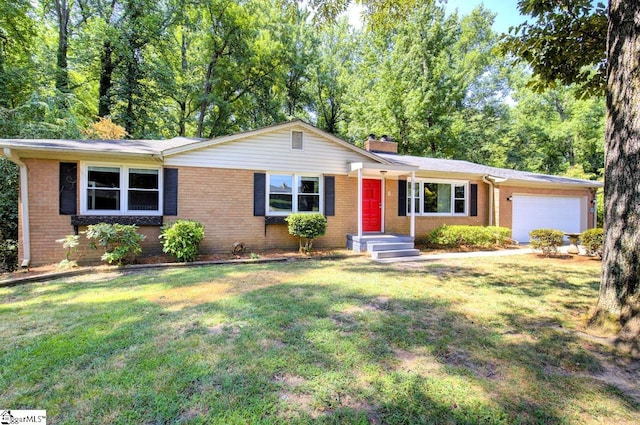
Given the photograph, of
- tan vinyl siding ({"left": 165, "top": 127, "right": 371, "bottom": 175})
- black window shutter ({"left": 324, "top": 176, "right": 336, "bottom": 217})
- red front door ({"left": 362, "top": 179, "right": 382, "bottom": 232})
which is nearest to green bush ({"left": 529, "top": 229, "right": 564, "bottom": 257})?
red front door ({"left": 362, "top": 179, "right": 382, "bottom": 232})

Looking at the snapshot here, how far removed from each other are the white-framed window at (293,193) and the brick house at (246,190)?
0.03 meters

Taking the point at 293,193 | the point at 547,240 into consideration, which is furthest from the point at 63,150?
the point at 547,240

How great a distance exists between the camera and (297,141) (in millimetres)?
9945

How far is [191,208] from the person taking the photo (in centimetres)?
891

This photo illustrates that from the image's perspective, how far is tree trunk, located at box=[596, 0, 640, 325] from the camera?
3320mm

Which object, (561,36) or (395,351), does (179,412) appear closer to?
(395,351)

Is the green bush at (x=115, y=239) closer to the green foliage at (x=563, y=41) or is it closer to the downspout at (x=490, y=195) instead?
the green foliage at (x=563, y=41)

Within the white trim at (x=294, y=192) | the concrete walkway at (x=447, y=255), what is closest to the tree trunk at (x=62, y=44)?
the white trim at (x=294, y=192)

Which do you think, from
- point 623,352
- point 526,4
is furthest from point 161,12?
point 623,352

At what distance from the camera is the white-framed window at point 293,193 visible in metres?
9.87

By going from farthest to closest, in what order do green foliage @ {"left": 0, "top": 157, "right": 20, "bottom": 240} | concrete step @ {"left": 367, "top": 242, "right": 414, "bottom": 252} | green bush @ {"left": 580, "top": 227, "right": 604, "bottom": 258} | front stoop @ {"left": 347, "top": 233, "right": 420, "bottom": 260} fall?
concrete step @ {"left": 367, "top": 242, "right": 414, "bottom": 252} < front stoop @ {"left": 347, "top": 233, "right": 420, "bottom": 260} < green bush @ {"left": 580, "top": 227, "right": 604, "bottom": 258} < green foliage @ {"left": 0, "top": 157, "right": 20, "bottom": 240}

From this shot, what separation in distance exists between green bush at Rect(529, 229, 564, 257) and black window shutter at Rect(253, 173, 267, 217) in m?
9.23

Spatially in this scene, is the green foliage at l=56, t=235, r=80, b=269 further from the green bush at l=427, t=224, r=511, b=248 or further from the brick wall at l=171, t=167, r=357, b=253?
the green bush at l=427, t=224, r=511, b=248

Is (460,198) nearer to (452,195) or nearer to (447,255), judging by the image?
(452,195)
